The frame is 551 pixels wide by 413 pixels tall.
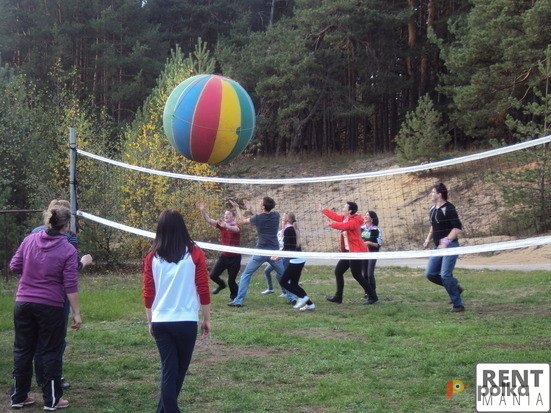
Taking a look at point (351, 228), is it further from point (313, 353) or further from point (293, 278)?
point (313, 353)

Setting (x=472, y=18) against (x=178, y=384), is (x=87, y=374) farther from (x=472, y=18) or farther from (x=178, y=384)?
(x=472, y=18)

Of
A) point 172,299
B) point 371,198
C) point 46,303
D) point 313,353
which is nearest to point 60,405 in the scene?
point 46,303

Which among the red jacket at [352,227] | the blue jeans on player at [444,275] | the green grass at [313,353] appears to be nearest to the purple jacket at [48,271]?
the green grass at [313,353]

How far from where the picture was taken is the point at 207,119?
789 centimetres

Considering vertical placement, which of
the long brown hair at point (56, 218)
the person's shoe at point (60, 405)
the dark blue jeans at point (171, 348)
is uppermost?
the long brown hair at point (56, 218)

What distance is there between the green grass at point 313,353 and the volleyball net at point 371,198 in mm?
1063

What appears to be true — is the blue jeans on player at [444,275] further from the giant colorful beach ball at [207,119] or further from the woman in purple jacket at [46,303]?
the woman in purple jacket at [46,303]


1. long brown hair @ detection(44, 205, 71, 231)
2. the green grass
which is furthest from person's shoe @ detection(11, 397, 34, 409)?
long brown hair @ detection(44, 205, 71, 231)

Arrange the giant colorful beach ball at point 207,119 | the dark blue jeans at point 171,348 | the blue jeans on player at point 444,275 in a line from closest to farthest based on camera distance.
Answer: the dark blue jeans at point 171,348 < the giant colorful beach ball at point 207,119 < the blue jeans on player at point 444,275

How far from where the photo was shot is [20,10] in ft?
118

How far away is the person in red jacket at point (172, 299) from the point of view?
4059mm

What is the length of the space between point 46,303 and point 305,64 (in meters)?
27.6

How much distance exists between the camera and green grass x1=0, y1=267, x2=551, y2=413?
16.2ft

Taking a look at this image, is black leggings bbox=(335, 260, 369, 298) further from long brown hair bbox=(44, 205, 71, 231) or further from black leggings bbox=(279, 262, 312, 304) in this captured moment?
long brown hair bbox=(44, 205, 71, 231)
